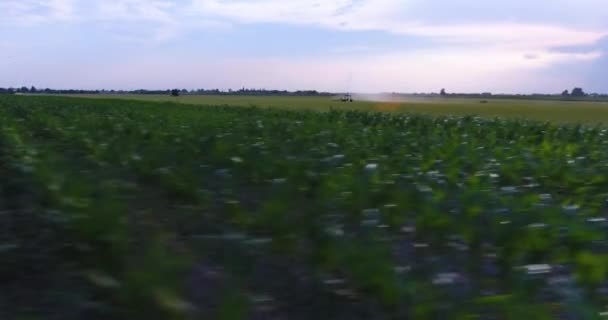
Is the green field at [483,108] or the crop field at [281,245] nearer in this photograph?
the crop field at [281,245]

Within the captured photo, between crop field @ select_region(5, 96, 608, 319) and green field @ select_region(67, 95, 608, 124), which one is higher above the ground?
crop field @ select_region(5, 96, 608, 319)

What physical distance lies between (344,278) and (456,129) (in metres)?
10.7

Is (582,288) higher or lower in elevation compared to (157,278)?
lower

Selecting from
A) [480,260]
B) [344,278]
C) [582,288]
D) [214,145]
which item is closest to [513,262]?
[480,260]

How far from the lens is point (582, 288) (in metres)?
2.96

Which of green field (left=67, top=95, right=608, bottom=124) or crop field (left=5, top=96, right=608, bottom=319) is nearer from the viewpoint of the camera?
crop field (left=5, top=96, right=608, bottom=319)

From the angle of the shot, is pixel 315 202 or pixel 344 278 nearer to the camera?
pixel 344 278

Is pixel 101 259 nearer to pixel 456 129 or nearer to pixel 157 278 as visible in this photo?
pixel 157 278

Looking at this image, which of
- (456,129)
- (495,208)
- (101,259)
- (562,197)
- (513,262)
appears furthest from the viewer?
(456,129)

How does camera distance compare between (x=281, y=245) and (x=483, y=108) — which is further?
(x=483, y=108)

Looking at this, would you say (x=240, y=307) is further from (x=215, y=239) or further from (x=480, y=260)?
(x=480, y=260)

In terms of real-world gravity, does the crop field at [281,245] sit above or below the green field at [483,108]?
above

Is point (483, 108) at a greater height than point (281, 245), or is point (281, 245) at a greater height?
point (281, 245)

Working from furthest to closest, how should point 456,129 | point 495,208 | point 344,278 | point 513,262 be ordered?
point 456,129, point 495,208, point 513,262, point 344,278
